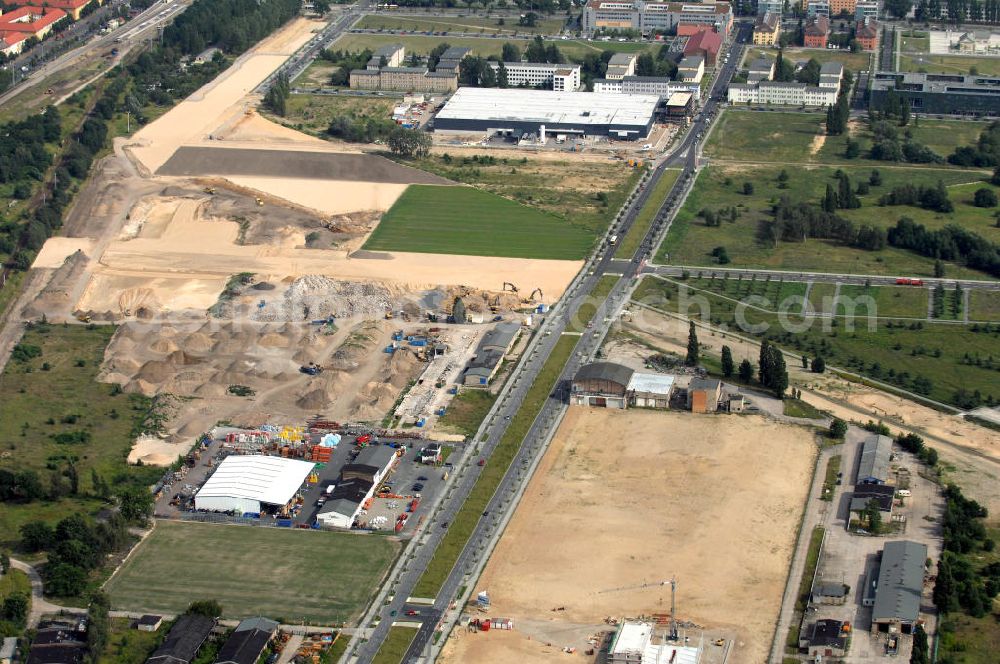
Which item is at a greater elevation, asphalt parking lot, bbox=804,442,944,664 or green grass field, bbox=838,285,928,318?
asphalt parking lot, bbox=804,442,944,664

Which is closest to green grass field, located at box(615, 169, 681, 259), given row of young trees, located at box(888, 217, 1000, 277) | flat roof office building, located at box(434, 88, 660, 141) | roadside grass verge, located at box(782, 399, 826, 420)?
flat roof office building, located at box(434, 88, 660, 141)

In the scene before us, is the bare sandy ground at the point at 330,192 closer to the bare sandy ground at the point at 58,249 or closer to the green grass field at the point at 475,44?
the bare sandy ground at the point at 58,249

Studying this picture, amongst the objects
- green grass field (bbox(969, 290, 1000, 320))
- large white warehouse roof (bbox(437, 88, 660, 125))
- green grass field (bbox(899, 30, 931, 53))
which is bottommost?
green grass field (bbox(969, 290, 1000, 320))

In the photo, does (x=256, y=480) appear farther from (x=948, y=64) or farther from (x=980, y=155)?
(x=948, y=64)

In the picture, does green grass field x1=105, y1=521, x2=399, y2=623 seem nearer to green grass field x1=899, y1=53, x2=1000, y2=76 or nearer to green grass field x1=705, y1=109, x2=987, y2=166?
green grass field x1=705, y1=109, x2=987, y2=166

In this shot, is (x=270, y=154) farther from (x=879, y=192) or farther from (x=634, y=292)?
(x=879, y=192)
